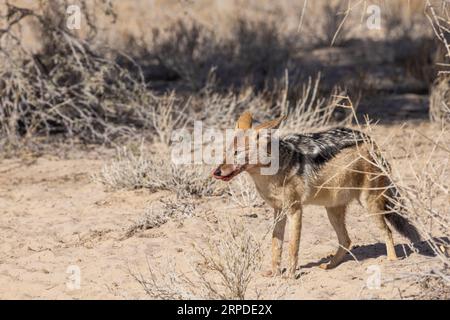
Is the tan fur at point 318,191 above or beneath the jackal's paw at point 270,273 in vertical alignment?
above

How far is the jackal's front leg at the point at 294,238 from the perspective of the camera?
7368mm

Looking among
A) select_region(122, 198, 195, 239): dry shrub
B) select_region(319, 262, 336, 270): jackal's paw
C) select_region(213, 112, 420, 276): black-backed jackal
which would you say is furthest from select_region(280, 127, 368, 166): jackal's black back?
select_region(122, 198, 195, 239): dry shrub

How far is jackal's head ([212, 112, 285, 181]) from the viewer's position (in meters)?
7.07

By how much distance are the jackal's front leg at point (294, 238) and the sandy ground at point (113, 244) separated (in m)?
0.12

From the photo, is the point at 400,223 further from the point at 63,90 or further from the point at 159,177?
the point at 63,90

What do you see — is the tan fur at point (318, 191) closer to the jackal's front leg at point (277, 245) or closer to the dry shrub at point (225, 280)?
the jackal's front leg at point (277, 245)

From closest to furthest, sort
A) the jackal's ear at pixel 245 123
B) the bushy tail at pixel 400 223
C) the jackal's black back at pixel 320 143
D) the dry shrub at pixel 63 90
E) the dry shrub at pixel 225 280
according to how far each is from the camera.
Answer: the dry shrub at pixel 225 280 < the jackal's ear at pixel 245 123 < the jackal's black back at pixel 320 143 < the bushy tail at pixel 400 223 < the dry shrub at pixel 63 90

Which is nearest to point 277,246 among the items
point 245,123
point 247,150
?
point 247,150

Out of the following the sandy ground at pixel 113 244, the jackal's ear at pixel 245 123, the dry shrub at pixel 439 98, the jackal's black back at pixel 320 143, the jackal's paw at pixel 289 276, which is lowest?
the sandy ground at pixel 113 244

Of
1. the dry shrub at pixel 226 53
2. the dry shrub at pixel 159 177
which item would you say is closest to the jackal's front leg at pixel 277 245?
the dry shrub at pixel 159 177

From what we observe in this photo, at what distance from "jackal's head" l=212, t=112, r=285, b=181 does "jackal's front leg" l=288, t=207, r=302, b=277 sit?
471mm

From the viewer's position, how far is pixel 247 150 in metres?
7.20

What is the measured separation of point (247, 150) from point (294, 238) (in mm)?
843

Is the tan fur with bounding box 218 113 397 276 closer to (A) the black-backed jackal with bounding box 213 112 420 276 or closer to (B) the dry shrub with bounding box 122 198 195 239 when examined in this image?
(A) the black-backed jackal with bounding box 213 112 420 276
